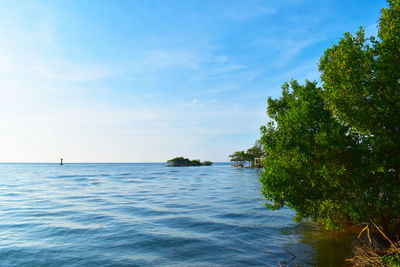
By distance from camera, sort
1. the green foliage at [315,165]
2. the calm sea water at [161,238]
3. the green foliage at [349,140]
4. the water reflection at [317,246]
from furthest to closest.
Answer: the calm sea water at [161,238], the water reflection at [317,246], the green foliage at [315,165], the green foliage at [349,140]

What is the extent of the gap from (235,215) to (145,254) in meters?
13.5

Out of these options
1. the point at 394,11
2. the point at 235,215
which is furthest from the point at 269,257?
the point at 394,11

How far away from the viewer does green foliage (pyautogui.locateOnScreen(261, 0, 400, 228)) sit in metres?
11.7

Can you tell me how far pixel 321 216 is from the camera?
1384 centimetres

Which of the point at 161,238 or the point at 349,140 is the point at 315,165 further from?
the point at 161,238

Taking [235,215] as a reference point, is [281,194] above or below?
above

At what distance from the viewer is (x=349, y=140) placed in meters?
13.2

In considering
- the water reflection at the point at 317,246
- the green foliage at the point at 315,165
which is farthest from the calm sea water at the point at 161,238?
the green foliage at the point at 315,165

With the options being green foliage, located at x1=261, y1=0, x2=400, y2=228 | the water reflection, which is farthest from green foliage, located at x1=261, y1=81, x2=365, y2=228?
the water reflection

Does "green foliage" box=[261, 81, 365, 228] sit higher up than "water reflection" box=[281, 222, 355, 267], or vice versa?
"green foliage" box=[261, 81, 365, 228]

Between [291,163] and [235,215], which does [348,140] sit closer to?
[291,163]

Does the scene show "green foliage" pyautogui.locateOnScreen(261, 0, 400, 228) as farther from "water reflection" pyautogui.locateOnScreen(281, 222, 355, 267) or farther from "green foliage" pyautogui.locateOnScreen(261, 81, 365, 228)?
"water reflection" pyautogui.locateOnScreen(281, 222, 355, 267)

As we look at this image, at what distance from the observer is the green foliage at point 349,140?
38.5ft

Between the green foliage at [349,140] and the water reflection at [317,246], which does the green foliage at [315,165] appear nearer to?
the green foliage at [349,140]
